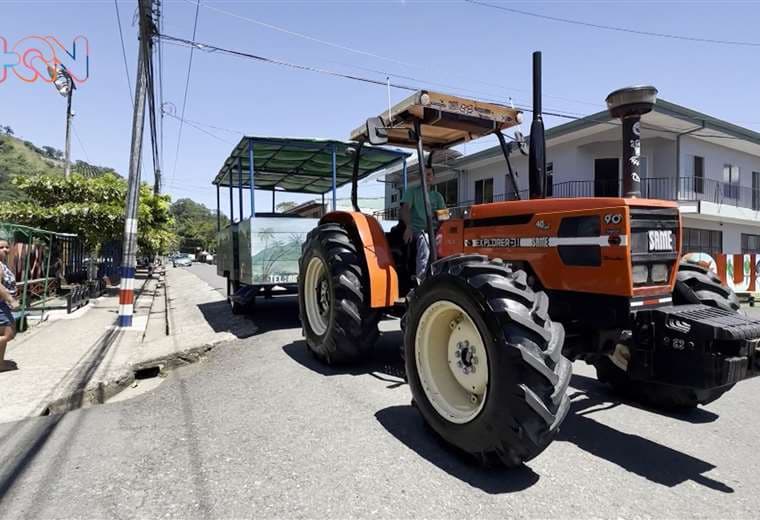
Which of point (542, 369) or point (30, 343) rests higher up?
point (542, 369)

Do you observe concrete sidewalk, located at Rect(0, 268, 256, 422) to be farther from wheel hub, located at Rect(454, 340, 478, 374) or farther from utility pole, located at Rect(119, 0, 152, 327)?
wheel hub, located at Rect(454, 340, 478, 374)

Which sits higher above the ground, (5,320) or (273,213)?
(273,213)

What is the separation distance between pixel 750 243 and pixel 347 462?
30.6 meters

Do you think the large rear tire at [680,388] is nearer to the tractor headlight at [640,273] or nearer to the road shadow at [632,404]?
the road shadow at [632,404]

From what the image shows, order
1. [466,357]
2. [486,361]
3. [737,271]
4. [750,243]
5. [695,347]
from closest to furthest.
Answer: [695,347]
[486,361]
[466,357]
[737,271]
[750,243]

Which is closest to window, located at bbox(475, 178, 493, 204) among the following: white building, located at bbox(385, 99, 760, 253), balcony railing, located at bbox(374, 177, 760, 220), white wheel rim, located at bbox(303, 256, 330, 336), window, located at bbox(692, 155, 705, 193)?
white building, located at bbox(385, 99, 760, 253)

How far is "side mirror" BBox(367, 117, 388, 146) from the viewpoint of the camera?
179 inches

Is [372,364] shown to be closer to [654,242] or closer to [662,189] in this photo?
[654,242]

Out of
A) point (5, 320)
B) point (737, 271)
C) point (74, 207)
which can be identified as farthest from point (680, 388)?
point (74, 207)

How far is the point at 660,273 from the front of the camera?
11.7ft

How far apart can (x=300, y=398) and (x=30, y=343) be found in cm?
568

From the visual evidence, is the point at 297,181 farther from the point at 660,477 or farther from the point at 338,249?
the point at 660,477

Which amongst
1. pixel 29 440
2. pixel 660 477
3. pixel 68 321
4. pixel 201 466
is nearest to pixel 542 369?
pixel 660 477

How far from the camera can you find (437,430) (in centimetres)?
347
